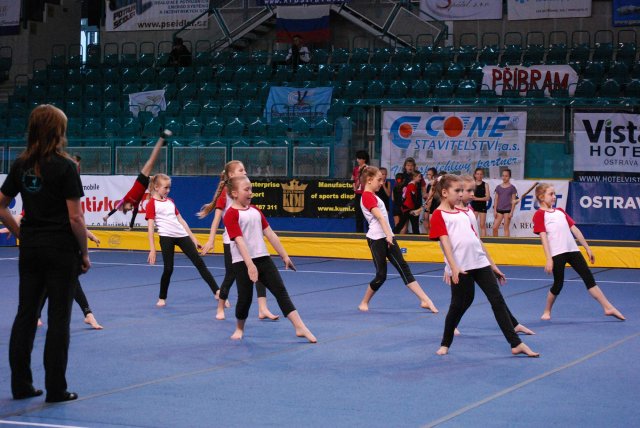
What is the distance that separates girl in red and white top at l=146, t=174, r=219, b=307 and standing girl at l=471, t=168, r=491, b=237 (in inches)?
410

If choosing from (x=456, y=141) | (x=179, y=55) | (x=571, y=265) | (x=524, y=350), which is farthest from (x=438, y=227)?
(x=179, y=55)

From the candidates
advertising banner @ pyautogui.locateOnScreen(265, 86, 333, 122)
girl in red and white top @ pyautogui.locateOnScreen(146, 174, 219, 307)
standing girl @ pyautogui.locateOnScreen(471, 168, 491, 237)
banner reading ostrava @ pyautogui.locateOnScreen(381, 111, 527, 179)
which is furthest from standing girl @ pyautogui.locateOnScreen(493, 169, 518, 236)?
girl in red and white top @ pyautogui.locateOnScreen(146, 174, 219, 307)

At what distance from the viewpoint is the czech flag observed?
1297 inches

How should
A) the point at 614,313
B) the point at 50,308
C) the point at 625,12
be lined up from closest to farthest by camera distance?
the point at 50,308, the point at 614,313, the point at 625,12

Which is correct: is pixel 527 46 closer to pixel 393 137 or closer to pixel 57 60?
pixel 393 137

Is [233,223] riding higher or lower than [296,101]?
lower

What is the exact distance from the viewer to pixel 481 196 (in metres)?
22.4

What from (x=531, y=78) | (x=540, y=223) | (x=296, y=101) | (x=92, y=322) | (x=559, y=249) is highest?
(x=531, y=78)

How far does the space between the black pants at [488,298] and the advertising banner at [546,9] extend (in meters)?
23.9

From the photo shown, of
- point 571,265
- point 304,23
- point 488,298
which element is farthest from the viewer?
point 304,23

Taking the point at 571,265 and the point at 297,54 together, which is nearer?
the point at 571,265

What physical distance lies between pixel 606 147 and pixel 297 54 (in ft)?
38.2

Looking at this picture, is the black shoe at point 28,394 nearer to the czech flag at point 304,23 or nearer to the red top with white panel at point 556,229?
the red top with white panel at point 556,229

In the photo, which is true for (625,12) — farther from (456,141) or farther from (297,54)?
(456,141)
